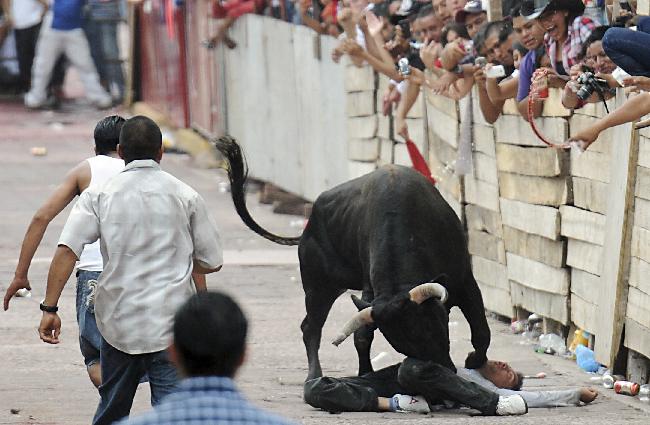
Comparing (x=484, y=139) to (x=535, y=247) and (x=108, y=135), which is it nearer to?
(x=535, y=247)

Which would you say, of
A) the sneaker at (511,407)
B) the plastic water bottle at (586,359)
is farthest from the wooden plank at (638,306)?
the sneaker at (511,407)

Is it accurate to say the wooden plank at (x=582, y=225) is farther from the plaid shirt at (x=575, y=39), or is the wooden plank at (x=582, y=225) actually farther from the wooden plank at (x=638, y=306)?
the plaid shirt at (x=575, y=39)

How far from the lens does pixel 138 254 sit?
6785 mm

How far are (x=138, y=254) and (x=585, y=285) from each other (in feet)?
13.8

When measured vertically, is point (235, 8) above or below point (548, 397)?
above

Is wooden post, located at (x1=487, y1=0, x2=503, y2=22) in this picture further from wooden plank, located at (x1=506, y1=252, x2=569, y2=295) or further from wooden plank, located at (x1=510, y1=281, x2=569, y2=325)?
wooden plank, located at (x1=510, y1=281, x2=569, y2=325)

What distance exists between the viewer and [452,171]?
12508mm

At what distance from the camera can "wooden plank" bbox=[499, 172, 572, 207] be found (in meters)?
10.5

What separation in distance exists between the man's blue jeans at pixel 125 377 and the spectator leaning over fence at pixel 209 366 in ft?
8.47

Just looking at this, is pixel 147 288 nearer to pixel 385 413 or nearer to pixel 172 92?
pixel 385 413

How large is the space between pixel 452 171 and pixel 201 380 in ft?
28.1

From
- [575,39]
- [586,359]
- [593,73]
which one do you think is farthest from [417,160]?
[593,73]

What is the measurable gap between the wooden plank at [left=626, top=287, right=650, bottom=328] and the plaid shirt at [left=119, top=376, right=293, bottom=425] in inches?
217

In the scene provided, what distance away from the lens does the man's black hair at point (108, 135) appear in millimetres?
7777
